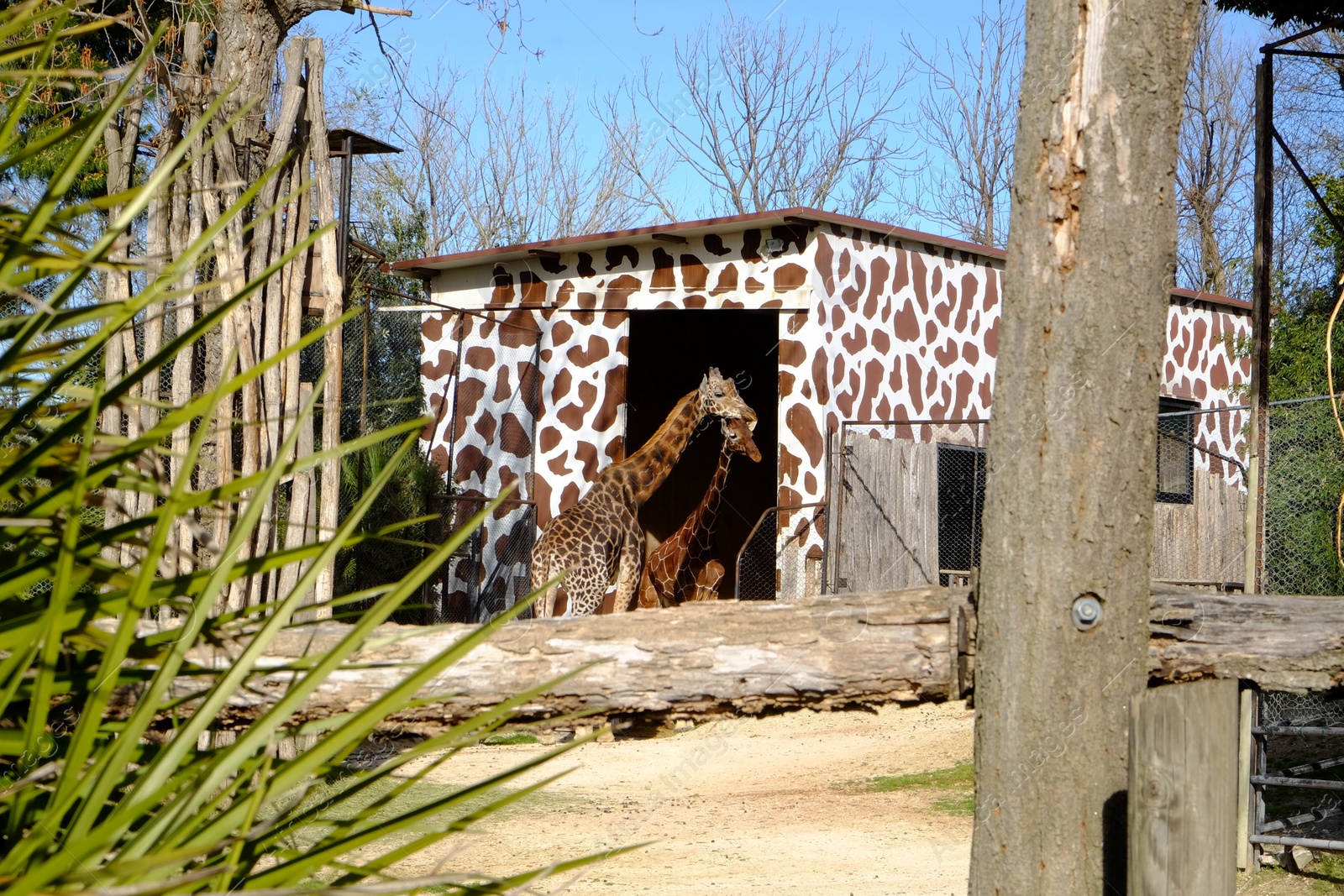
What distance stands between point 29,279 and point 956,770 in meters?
9.05

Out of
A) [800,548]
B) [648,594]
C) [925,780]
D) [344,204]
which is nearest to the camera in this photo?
[925,780]

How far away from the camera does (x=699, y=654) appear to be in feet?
10.4

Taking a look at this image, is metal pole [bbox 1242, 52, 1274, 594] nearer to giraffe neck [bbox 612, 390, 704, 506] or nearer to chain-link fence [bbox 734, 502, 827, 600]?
chain-link fence [bbox 734, 502, 827, 600]

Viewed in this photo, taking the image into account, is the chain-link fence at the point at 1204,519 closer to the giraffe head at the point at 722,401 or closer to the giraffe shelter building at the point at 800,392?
the giraffe shelter building at the point at 800,392

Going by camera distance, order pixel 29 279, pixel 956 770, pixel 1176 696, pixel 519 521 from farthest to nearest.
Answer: pixel 519 521 → pixel 956 770 → pixel 1176 696 → pixel 29 279

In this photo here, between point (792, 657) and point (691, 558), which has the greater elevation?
point (792, 657)

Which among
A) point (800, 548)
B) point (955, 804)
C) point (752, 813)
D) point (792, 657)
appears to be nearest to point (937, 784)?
point (955, 804)

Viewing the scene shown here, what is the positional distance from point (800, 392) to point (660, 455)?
1611mm

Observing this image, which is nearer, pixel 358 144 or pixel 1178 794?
pixel 1178 794

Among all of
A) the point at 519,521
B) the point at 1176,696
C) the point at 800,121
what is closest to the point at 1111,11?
the point at 1176,696

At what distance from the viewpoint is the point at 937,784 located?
362 inches

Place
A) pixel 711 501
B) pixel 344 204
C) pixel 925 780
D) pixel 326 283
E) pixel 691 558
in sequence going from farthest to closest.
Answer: pixel 691 558, pixel 711 501, pixel 344 204, pixel 925 780, pixel 326 283

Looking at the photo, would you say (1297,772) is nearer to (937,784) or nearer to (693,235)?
(937,784)

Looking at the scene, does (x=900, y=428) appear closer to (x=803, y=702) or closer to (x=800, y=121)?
(x=803, y=702)
